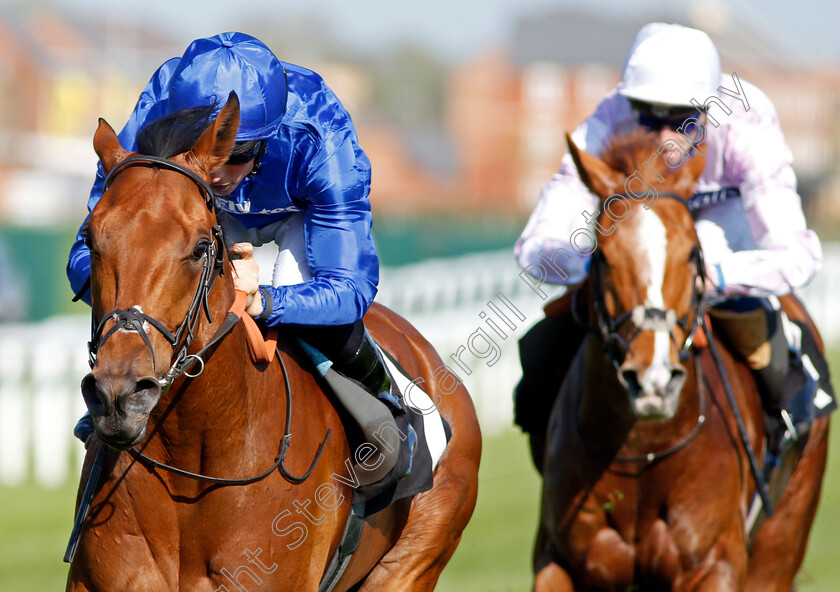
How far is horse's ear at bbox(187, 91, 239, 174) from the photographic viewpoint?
2.99 meters

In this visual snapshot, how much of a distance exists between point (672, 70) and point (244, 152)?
7.17ft

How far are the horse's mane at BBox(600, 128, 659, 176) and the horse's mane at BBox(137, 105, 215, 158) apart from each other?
182 centimetres

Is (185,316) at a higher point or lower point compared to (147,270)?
lower

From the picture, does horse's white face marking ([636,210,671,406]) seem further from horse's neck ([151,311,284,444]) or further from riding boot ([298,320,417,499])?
horse's neck ([151,311,284,444])

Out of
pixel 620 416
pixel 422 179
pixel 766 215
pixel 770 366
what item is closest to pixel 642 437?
pixel 620 416

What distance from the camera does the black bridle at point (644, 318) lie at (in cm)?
401

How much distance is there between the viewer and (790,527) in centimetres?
530

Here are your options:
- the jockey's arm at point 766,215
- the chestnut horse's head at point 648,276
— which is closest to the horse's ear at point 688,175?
the chestnut horse's head at point 648,276

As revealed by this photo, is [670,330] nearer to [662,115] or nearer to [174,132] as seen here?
[662,115]

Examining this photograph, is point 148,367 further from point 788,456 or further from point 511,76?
point 511,76

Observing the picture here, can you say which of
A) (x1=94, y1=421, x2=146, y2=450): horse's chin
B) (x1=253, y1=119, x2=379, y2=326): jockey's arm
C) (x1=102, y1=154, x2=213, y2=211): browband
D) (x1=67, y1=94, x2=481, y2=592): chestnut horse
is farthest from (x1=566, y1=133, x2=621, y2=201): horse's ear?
(x1=94, y1=421, x2=146, y2=450): horse's chin

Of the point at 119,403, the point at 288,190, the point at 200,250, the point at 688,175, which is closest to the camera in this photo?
the point at 119,403

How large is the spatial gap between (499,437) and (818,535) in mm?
3580

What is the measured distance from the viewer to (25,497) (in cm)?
888
